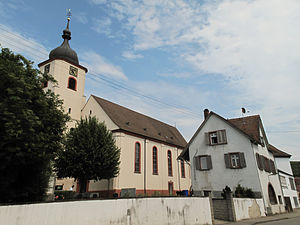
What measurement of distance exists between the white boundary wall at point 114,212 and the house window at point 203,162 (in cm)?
920

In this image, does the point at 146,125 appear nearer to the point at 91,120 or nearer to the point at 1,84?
the point at 91,120

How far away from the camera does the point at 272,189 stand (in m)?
24.7

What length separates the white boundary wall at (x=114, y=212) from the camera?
7.67 m

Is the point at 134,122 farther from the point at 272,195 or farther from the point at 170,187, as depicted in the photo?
the point at 272,195

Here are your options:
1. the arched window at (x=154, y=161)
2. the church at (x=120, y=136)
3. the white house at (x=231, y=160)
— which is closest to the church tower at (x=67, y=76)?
the church at (x=120, y=136)

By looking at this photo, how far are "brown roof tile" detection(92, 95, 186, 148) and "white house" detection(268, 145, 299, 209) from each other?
15.4 metres

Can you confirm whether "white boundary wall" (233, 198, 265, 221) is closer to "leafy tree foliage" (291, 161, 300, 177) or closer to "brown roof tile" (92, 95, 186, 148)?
"brown roof tile" (92, 95, 186, 148)

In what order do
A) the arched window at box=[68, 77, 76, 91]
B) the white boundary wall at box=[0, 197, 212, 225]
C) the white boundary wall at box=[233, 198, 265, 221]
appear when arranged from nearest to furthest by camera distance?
1. the white boundary wall at box=[0, 197, 212, 225]
2. the white boundary wall at box=[233, 198, 265, 221]
3. the arched window at box=[68, 77, 76, 91]

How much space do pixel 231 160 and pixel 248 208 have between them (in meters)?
5.24

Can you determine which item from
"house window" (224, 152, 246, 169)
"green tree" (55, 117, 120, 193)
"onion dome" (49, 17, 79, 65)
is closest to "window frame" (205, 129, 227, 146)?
"house window" (224, 152, 246, 169)

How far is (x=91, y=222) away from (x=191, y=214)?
7.09 m

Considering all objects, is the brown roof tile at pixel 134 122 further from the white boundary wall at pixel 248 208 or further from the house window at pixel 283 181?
the house window at pixel 283 181

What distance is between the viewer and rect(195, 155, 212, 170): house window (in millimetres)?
24547

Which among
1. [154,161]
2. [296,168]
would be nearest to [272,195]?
[154,161]
